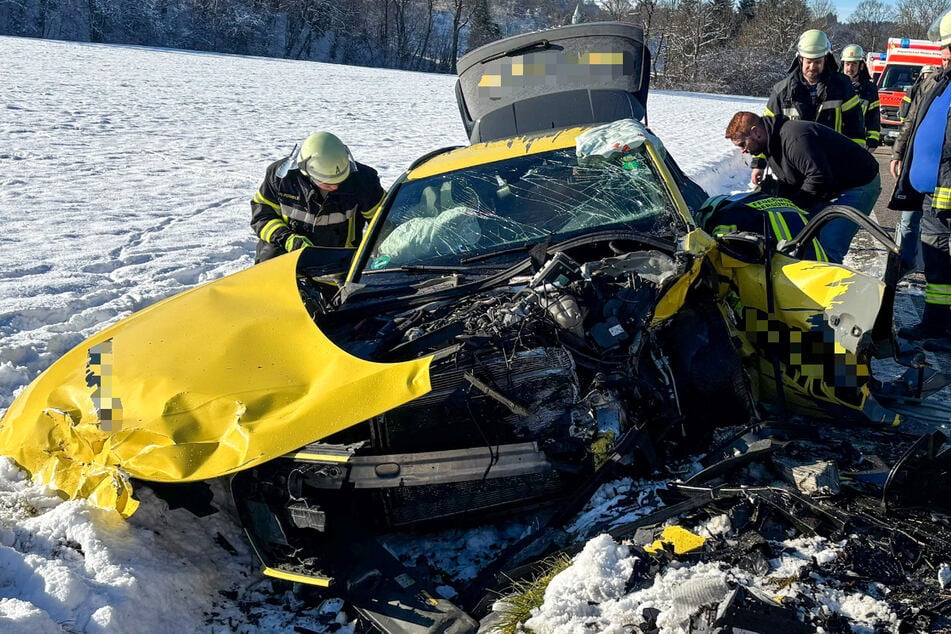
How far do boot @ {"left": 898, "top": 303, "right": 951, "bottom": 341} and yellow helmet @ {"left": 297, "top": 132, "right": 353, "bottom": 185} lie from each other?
158 inches

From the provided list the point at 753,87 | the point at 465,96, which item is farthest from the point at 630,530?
the point at 753,87

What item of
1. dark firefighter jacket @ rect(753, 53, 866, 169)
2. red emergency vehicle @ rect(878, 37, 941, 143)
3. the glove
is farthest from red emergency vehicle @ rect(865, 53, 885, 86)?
the glove

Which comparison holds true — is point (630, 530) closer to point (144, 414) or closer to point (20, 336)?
point (144, 414)

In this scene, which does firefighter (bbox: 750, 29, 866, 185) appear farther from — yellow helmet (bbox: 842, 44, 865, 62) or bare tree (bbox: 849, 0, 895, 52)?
bare tree (bbox: 849, 0, 895, 52)

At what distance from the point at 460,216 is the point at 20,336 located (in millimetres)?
3276

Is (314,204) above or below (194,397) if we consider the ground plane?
above

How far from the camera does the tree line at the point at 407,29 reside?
1702 inches

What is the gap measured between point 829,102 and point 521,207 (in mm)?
3784

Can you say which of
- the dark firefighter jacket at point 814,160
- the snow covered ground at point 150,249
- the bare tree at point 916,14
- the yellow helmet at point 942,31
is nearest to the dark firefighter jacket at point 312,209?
the snow covered ground at point 150,249

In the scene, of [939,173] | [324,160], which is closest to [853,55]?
[939,173]

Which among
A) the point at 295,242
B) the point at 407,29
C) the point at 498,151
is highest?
the point at 407,29

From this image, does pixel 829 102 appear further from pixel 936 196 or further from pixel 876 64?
pixel 876 64

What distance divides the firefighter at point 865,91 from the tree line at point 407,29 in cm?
3501

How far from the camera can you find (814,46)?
6219mm
